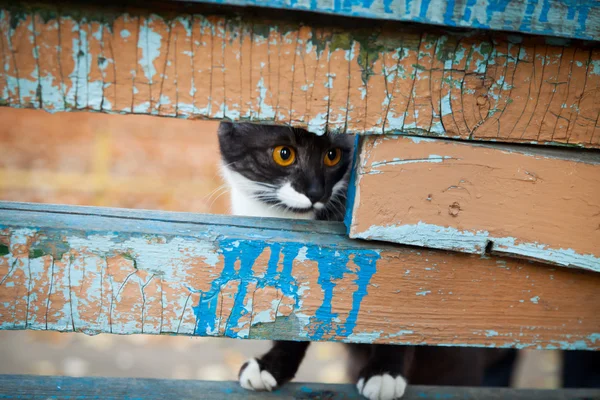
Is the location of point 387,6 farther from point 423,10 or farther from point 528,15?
point 528,15

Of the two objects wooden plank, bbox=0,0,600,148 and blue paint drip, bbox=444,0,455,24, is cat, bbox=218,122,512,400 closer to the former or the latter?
wooden plank, bbox=0,0,600,148

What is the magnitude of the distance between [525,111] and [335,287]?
1.65 feet

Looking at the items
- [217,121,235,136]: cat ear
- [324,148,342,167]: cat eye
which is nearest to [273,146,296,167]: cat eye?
[324,148,342,167]: cat eye

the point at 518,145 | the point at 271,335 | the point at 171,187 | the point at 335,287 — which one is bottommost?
the point at 171,187

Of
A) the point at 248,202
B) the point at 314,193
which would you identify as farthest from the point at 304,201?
the point at 248,202

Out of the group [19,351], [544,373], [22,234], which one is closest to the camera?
[22,234]

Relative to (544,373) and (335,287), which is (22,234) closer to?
(335,287)

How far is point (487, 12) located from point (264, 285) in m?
0.64

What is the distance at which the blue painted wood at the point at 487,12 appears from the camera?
2.72 feet

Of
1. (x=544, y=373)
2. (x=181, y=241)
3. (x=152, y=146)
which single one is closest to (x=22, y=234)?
(x=181, y=241)

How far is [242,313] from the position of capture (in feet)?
3.38

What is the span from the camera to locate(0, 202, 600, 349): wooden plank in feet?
3.14

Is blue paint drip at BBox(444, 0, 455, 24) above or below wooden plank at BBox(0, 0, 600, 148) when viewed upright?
above

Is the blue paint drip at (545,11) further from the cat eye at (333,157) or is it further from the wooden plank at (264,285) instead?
the cat eye at (333,157)
